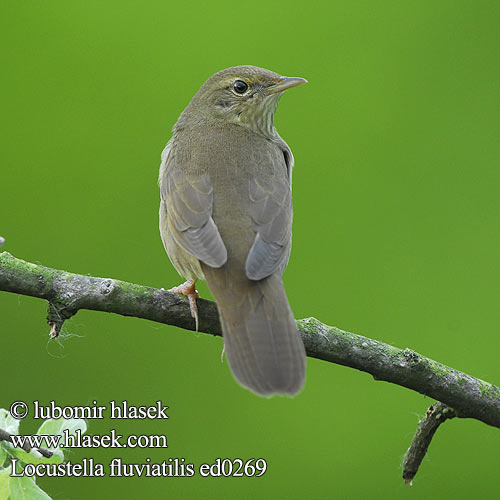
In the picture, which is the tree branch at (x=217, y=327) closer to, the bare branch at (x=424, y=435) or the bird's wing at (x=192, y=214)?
the bare branch at (x=424, y=435)

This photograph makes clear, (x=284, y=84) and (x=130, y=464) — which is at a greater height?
(x=284, y=84)

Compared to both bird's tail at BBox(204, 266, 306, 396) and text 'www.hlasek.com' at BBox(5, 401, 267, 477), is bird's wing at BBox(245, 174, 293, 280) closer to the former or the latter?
bird's tail at BBox(204, 266, 306, 396)

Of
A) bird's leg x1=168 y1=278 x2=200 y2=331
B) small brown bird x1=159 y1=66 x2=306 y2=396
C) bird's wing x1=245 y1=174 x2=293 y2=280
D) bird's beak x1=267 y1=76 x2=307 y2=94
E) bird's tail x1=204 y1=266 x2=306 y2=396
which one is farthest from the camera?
bird's beak x1=267 y1=76 x2=307 y2=94

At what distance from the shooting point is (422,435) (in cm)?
323

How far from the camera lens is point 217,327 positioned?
11.0 feet

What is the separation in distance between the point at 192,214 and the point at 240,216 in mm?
212

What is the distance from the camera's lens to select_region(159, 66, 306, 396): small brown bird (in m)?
2.96

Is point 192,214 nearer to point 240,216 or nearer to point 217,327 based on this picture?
point 240,216

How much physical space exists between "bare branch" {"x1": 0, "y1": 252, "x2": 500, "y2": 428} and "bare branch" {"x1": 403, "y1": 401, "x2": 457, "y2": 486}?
5 centimetres

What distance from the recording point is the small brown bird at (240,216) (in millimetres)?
2959

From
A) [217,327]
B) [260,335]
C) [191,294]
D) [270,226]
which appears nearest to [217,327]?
[217,327]

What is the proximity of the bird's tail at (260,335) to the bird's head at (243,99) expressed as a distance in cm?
129

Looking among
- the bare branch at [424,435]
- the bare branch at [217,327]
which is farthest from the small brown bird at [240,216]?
the bare branch at [424,435]

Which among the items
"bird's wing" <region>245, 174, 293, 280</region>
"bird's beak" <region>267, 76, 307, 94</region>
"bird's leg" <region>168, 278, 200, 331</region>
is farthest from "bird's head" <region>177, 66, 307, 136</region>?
"bird's leg" <region>168, 278, 200, 331</region>
